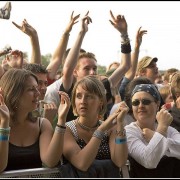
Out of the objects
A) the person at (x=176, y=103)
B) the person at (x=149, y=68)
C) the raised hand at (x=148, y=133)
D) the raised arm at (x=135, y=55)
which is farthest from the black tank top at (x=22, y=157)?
the person at (x=149, y=68)

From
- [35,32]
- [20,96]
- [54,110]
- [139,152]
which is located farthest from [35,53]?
[139,152]

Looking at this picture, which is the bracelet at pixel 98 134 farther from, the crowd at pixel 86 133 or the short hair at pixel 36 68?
the short hair at pixel 36 68

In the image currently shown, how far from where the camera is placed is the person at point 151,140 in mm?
3180

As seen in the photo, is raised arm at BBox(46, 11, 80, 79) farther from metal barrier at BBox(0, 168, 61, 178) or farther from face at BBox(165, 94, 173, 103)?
metal barrier at BBox(0, 168, 61, 178)

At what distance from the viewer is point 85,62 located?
15.0 feet

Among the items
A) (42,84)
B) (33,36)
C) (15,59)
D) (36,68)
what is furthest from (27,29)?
(42,84)

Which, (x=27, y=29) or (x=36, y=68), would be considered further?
(x=27, y=29)

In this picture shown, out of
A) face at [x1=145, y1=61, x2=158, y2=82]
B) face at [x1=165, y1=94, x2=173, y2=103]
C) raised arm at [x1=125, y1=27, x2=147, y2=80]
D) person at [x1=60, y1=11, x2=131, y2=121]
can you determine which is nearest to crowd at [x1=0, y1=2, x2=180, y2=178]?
person at [x1=60, y1=11, x2=131, y2=121]

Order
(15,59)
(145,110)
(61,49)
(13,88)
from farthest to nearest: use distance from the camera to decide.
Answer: (61,49) < (15,59) < (145,110) < (13,88)

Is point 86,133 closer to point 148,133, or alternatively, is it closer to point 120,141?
point 120,141

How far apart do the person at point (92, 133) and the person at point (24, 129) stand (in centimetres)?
15

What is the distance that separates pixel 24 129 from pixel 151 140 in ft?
3.26

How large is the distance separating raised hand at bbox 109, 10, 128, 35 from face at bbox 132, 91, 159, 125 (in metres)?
1.78

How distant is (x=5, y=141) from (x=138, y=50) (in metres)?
3.25
